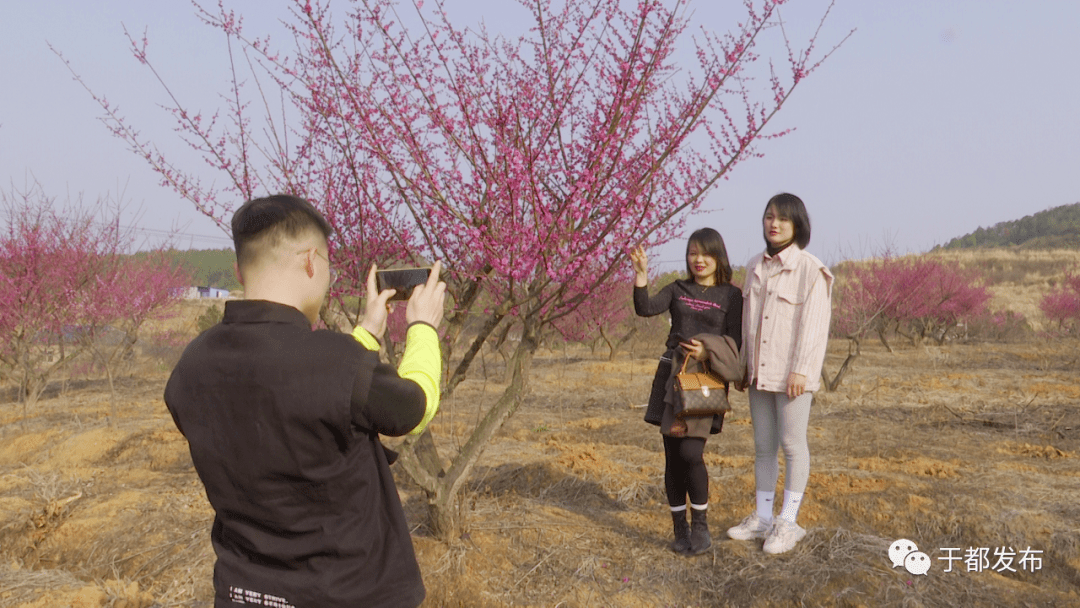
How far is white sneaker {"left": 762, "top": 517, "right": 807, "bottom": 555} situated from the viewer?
3549mm

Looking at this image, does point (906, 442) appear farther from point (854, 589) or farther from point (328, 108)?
point (328, 108)

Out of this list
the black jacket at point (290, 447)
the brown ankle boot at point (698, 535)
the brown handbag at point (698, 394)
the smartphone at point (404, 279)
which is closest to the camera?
the black jacket at point (290, 447)

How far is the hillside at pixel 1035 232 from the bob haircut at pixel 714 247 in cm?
7284

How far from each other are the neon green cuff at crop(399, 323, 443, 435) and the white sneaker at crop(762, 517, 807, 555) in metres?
2.69

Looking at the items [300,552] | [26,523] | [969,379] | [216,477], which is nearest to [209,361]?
[216,477]

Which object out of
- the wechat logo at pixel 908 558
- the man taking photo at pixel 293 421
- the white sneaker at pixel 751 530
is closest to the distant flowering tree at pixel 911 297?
the wechat logo at pixel 908 558

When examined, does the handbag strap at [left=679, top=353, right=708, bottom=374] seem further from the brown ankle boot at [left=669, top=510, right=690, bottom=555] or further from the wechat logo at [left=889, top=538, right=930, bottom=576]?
the wechat logo at [left=889, top=538, right=930, bottom=576]

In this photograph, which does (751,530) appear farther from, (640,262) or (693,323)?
(640,262)

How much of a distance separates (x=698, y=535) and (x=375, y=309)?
2602 millimetres

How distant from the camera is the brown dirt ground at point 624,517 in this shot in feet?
11.1

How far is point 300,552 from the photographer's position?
1.45 metres

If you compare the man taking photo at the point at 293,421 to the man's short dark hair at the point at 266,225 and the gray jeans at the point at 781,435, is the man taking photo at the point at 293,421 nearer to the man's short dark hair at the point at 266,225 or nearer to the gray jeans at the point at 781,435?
the man's short dark hair at the point at 266,225

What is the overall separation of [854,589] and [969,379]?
11.1 metres

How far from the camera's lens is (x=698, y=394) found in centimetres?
341
